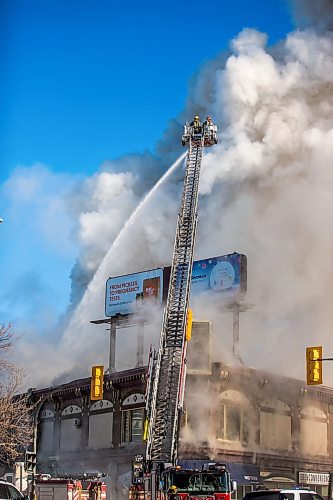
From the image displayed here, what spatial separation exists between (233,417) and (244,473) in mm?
2671

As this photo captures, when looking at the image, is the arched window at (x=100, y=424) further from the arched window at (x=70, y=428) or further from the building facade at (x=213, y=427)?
the arched window at (x=70, y=428)

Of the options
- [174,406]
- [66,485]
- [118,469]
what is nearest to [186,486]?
[66,485]

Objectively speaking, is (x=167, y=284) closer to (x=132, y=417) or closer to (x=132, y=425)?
(x=132, y=417)

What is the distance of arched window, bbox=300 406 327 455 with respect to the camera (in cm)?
4203

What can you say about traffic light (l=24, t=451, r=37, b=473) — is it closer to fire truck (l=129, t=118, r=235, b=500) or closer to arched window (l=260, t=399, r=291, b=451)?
fire truck (l=129, t=118, r=235, b=500)

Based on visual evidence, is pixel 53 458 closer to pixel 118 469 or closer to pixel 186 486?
pixel 118 469

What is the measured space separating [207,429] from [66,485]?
13.9m

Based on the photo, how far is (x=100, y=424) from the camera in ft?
136

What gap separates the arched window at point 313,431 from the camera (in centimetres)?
4203

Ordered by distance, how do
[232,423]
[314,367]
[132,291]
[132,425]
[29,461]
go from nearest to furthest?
[29,461] → [314,367] → [232,423] → [132,425] → [132,291]

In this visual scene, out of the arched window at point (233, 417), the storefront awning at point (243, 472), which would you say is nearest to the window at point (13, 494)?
the storefront awning at point (243, 472)

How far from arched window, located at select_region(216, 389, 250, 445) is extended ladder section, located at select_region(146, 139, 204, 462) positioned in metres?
8.88

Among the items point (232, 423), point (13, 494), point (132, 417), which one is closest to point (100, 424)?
point (132, 417)

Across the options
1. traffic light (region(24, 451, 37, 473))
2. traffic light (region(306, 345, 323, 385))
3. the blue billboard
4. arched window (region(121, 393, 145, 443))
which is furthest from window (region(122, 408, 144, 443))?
traffic light (region(24, 451, 37, 473))
